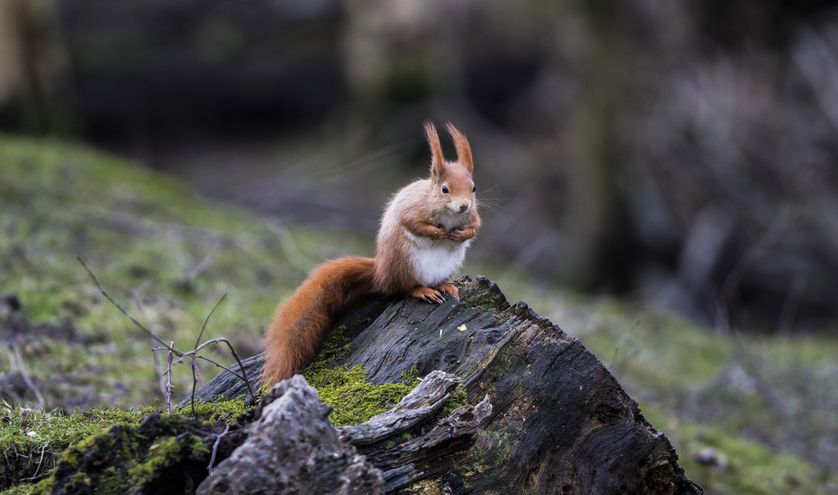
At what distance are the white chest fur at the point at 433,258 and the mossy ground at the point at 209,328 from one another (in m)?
0.52

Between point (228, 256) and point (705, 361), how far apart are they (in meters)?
3.98

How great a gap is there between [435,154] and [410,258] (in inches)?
16.6

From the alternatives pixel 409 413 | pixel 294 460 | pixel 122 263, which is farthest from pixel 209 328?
pixel 294 460

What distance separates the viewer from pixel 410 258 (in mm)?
3537

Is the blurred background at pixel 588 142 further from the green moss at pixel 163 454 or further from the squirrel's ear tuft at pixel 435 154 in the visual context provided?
the green moss at pixel 163 454

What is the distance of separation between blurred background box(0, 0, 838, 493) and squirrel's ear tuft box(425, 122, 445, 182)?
233 centimetres

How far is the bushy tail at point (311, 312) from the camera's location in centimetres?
321

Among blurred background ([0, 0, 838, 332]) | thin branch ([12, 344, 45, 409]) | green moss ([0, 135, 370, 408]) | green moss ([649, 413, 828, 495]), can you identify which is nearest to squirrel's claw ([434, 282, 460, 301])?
green moss ([0, 135, 370, 408])

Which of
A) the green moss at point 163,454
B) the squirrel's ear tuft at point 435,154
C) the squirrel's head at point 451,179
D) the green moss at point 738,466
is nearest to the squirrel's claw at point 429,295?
the squirrel's head at point 451,179

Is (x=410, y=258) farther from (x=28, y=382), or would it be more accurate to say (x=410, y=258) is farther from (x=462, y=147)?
(x=28, y=382)

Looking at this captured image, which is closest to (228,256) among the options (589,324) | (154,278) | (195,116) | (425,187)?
(154,278)

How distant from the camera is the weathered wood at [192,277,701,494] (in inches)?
112

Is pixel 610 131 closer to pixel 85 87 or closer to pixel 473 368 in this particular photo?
pixel 473 368

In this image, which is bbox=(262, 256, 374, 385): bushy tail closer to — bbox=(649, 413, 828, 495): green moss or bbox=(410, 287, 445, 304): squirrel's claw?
bbox=(410, 287, 445, 304): squirrel's claw
